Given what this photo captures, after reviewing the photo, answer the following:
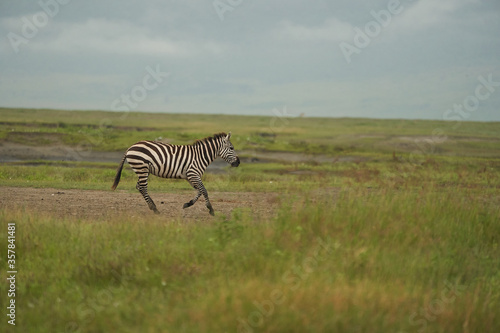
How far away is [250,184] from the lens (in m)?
20.3

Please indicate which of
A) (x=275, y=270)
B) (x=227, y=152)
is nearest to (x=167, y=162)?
(x=227, y=152)

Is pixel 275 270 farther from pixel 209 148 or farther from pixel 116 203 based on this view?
pixel 116 203

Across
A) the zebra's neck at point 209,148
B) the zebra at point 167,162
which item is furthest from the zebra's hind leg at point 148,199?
the zebra's neck at point 209,148

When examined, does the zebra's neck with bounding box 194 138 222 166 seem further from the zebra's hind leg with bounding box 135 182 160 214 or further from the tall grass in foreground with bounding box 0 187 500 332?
the tall grass in foreground with bounding box 0 187 500 332

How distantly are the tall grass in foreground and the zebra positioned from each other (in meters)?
3.23

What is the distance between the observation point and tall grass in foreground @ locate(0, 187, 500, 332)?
5.79 metres

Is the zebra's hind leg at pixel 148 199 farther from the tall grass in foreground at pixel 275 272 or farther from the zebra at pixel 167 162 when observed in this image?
the tall grass in foreground at pixel 275 272

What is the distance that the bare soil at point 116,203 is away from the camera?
1263cm

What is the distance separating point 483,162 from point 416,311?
103 feet

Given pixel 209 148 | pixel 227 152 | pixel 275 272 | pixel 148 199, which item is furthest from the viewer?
pixel 227 152

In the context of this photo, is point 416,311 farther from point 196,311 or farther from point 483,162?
point 483,162

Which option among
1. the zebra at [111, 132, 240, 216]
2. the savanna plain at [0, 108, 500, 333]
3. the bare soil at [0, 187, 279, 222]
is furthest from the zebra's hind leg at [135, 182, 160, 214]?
the savanna plain at [0, 108, 500, 333]

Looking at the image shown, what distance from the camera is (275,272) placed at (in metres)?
6.91

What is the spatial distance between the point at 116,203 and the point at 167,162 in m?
2.10
